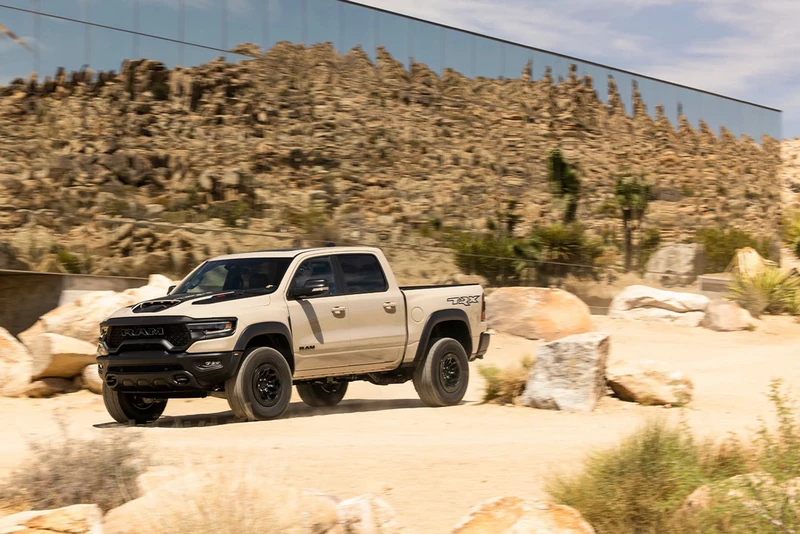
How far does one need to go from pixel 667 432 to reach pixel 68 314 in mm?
11815

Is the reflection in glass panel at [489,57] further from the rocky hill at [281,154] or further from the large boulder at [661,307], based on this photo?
the large boulder at [661,307]

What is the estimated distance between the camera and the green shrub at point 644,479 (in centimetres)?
726

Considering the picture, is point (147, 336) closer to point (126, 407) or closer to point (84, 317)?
point (126, 407)

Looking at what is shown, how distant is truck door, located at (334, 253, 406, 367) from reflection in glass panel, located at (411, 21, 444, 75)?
17.6 metres

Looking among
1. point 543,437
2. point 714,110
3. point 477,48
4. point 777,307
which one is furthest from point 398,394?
point 714,110

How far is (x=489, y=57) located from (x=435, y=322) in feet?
65.7

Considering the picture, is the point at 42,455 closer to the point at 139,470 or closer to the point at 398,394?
the point at 139,470

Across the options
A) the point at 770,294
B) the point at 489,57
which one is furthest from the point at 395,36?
the point at 770,294

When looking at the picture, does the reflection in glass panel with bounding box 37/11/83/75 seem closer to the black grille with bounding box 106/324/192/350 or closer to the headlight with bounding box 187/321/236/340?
the black grille with bounding box 106/324/192/350

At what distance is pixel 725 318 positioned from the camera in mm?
29828

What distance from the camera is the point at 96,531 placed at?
237 inches

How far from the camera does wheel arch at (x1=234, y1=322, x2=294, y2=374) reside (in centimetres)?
1207

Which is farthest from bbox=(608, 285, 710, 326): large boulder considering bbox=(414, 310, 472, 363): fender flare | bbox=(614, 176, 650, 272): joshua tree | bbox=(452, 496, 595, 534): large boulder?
bbox=(452, 496, 595, 534): large boulder

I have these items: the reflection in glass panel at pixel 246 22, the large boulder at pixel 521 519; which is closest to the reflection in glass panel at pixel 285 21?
the reflection in glass panel at pixel 246 22
